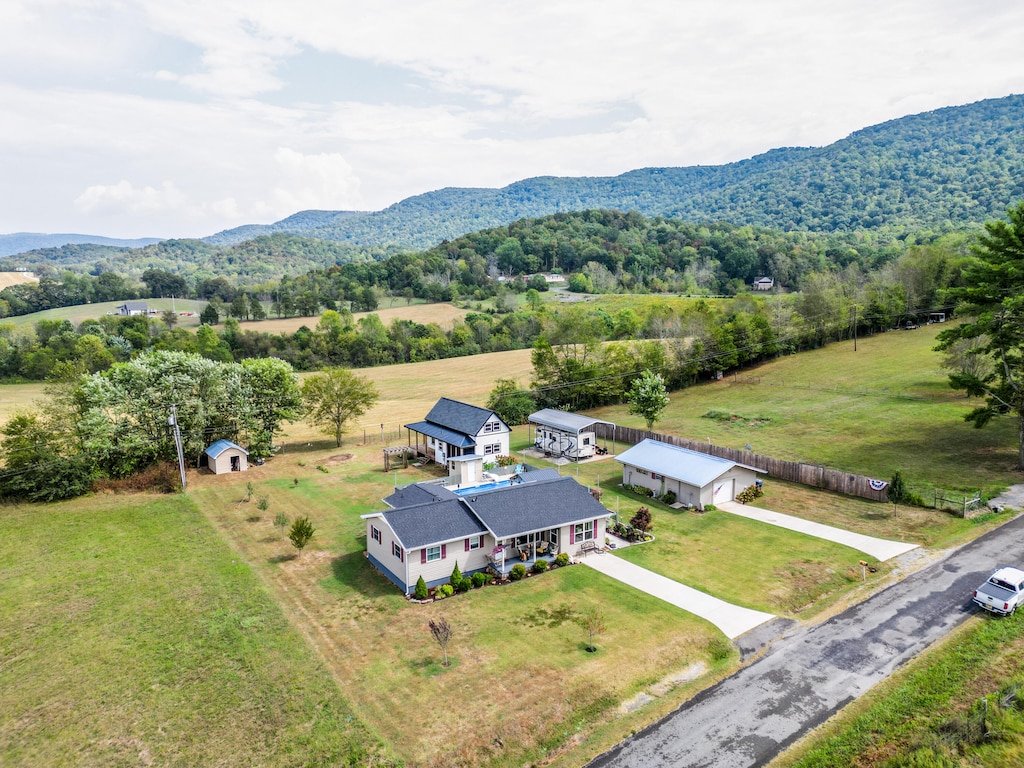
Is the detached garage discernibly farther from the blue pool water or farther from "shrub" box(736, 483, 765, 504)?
the blue pool water

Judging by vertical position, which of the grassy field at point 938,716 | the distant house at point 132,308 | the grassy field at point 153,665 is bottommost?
the grassy field at point 938,716

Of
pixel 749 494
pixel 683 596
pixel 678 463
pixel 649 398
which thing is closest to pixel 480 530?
pixel 683 596

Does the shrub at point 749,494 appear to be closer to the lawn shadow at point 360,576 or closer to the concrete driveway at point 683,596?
the concrete driveway at point 683,596

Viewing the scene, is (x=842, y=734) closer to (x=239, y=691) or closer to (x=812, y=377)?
(x=239, y=691)

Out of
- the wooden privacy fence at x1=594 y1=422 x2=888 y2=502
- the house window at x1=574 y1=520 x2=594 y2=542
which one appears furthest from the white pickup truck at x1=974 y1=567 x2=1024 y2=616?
the house window at x1=574 y1=520 x2=594 y2=542

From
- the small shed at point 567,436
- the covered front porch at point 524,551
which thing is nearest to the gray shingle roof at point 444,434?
the small shed at point 567,436

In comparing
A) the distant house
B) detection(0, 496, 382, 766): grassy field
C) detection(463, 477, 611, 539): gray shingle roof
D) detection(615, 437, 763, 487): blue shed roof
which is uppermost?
the distant house
